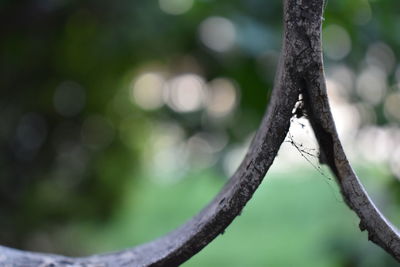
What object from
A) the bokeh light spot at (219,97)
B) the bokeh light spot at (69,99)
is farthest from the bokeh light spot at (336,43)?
the bokeh light spot at (69,99)

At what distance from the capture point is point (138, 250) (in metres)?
0.76

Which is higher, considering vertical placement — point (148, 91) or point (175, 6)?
point (175, 6)

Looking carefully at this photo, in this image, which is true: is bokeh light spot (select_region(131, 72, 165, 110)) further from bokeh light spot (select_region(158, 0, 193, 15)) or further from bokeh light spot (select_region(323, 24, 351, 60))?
bokeh light spot (select_region(323, 24, 351, 60))

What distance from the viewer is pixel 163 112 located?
1.89 meters

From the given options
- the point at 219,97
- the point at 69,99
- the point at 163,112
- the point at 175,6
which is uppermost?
the point at 175,6

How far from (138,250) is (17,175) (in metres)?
1.54

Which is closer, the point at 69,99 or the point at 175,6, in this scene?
the point at 175,6

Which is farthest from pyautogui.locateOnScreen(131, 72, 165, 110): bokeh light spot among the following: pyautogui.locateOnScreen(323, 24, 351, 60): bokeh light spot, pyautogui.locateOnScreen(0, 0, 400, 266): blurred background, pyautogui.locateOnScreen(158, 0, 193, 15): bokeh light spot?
pyautogui.locateOnScreen(323, 24, 351, 60): bokeh light spot

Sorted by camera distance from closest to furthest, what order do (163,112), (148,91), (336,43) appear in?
1. (336,43)
2. (163,112)
3. (148,91)

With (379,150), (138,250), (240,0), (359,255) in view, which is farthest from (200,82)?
(138,250)

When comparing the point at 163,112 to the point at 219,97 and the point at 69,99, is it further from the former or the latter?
the point at 69,99

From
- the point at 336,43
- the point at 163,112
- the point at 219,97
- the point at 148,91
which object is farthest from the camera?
the point at 148,91

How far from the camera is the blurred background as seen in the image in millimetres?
1503

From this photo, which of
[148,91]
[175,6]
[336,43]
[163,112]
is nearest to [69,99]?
[148,91]
